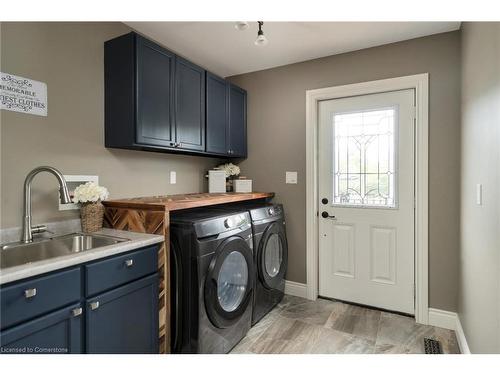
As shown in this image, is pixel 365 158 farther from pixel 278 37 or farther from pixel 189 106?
pixel 189 106

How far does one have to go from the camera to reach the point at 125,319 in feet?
4.92

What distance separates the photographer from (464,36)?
2.01 metres

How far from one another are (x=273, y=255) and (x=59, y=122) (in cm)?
201

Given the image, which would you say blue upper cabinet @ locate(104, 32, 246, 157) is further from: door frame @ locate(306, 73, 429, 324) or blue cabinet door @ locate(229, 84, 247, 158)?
door frame @ locate(306, 73, 429, 324)

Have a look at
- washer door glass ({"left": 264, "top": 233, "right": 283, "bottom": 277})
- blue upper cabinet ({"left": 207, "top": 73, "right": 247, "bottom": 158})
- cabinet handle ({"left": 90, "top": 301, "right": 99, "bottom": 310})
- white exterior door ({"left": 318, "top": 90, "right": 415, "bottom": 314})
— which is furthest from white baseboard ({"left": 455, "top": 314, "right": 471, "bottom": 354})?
blue upper cabinet ({"left": 207, "top": 73, "right": 247, "bottom": 158})

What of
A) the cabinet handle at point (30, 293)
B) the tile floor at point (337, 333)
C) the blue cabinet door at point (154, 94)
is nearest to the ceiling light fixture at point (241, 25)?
the blue cabinet door at point (154, 94)

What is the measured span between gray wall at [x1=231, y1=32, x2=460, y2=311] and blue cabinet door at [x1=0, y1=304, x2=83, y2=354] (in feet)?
6.78

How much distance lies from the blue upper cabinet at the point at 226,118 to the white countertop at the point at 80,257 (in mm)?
1133

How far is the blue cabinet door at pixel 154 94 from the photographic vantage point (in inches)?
75.9

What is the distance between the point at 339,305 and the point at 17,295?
2.51 metres

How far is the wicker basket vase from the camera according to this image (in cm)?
182

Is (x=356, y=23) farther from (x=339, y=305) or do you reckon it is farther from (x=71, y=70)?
(x=339, y=305)
